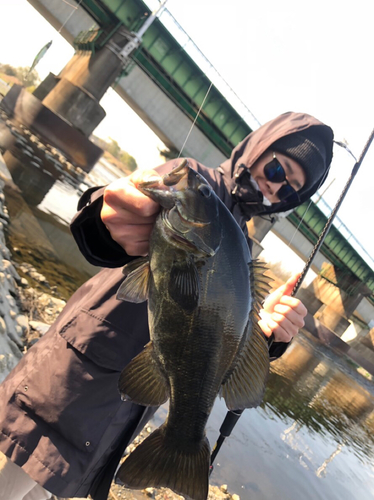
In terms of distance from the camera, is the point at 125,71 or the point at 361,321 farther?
the point at 361,321

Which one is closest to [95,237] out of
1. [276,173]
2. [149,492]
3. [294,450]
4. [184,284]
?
[184,284]

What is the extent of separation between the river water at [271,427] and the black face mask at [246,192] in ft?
14.9

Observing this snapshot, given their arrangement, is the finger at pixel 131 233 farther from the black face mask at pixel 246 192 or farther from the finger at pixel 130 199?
the black face mask at pixel 246 192

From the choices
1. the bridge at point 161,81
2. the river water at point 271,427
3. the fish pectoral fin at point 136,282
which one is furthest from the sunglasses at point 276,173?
Result: the bridge at point 161,81

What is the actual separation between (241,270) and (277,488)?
6.50m

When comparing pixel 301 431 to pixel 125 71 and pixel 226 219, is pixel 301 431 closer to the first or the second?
pixel 226 219

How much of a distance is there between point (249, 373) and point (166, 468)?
689 mm

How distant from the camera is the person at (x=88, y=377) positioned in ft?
6.88

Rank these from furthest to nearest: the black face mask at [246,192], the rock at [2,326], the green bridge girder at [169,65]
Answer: the green bridge girder at [169,65], the rock at [2,326], the black face mask at [246,192]

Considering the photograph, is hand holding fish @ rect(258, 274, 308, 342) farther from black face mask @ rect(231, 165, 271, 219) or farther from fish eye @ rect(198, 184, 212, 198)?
fish eye @ rect(198, 184, 212, 198)

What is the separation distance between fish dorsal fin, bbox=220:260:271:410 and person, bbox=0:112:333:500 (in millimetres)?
447

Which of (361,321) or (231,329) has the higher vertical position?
(361,321)

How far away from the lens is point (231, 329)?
194 centimetres

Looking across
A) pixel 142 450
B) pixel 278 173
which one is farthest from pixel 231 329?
pixel 278 173
